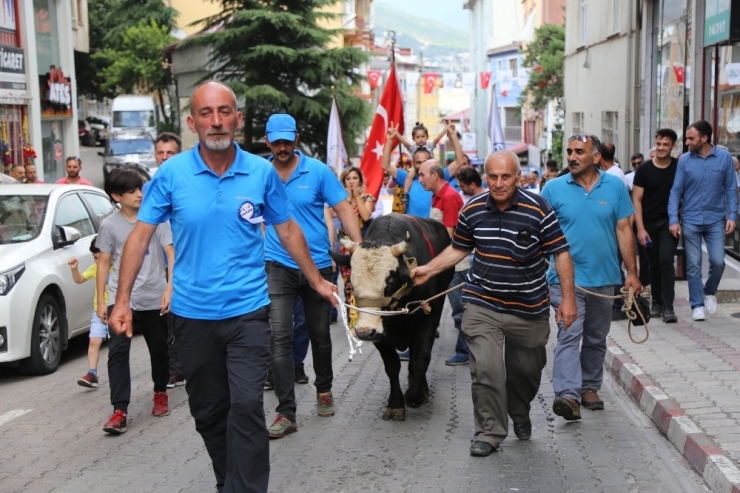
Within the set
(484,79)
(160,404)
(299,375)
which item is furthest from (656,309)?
(484,79)

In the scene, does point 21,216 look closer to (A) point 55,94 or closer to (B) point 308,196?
(B) point 308,196

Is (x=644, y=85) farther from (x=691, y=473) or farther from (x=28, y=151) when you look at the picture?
(x=691, y=473)

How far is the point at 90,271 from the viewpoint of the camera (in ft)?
30.4

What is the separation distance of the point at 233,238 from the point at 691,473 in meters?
3.44

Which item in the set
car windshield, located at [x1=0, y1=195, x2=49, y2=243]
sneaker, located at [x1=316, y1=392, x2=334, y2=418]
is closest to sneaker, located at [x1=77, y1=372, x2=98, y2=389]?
car windshield, located at [x1=0, y1=195, x2=49, y2=243]

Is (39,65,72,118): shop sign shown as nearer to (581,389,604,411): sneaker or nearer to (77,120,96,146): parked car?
(581,389,604,411): sneaker

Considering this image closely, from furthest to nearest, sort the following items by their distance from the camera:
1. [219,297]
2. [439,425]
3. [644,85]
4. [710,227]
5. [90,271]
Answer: [644,85]
[710,227]
[90,271]
[439,425]
[219,297]

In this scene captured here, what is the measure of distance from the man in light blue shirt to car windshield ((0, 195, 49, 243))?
6.75m

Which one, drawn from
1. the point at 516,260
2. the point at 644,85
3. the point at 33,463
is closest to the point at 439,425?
the point at 516,260

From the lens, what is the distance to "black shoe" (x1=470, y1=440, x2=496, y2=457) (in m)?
6.76

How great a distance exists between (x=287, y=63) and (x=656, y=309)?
25.2 metres

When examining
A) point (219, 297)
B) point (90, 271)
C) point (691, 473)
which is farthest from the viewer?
point (90, 271)

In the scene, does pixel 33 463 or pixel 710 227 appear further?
pixel 710 227

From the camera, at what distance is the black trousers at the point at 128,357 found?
7.70 meters
